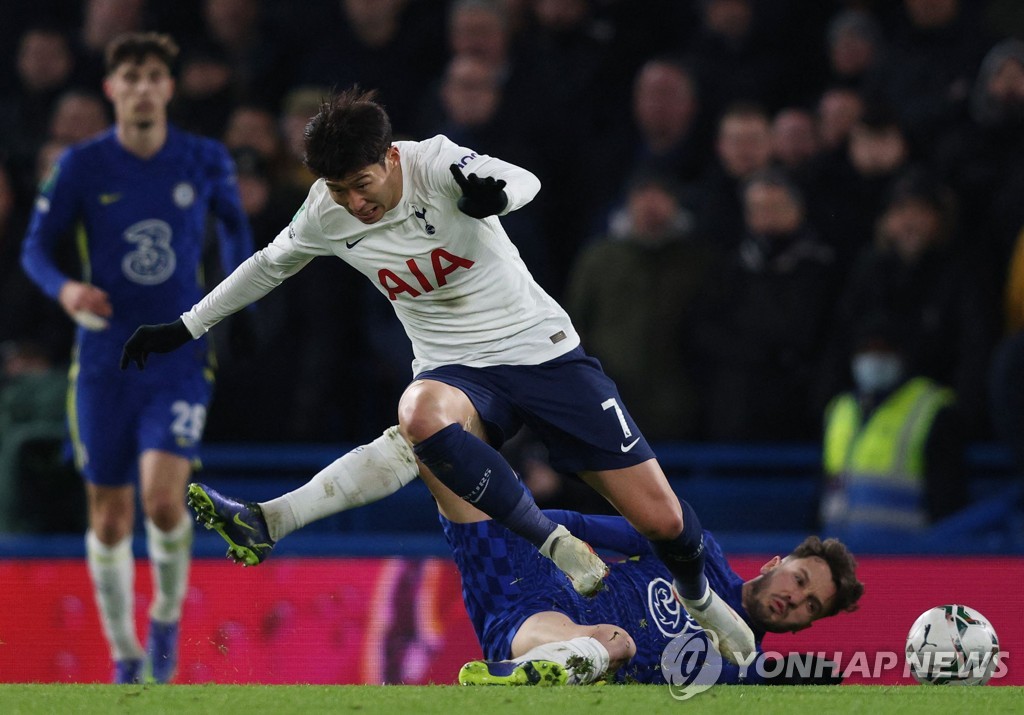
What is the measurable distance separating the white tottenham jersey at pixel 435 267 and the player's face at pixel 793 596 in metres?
1.28

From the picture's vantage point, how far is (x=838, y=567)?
21.1 ft

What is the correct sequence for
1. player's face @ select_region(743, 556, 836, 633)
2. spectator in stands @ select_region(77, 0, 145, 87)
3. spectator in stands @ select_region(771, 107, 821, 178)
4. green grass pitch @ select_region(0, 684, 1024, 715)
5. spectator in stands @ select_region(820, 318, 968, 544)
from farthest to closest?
spectator in stands @ select_region(77, 0, 145, 87) < spectator in stands @ select_region(771, 107, 821, 178) < spectator in stands @ select_region(820, 318, 968, 544) < player's face @ select_region(743, 556, 836, 633) < green grass pitch @ select_region(0, 684, 1024, 715)

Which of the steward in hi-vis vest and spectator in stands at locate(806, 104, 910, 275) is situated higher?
spectator in stands at locate(806, 104, 910, 275)

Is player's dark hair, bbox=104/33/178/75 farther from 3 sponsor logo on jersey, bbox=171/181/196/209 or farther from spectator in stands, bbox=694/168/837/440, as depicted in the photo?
spectator in stands, bbox=694/168/837/440

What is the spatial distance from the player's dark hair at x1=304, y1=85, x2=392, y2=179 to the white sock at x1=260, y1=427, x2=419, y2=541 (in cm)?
118

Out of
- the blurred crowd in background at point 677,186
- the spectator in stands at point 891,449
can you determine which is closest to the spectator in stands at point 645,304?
the blurred crowd in background at point 677,186

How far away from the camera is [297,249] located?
5.69m

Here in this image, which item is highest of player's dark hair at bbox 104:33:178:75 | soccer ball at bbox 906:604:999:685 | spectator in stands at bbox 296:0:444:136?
spectator in stands at bbox 296:0:444:136

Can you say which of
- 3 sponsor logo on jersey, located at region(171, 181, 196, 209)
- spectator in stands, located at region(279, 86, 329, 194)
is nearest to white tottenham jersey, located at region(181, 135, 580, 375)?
3 sponsor logo on jersey, located at region(171, 181, 196, 209)

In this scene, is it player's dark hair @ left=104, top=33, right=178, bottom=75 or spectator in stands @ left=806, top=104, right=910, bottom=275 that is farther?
spectator in stands @ left=806, top=104, right=910, bottom=275

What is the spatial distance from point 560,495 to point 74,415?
277 cm

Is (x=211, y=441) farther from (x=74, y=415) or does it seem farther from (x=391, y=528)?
(x=74, y=415)

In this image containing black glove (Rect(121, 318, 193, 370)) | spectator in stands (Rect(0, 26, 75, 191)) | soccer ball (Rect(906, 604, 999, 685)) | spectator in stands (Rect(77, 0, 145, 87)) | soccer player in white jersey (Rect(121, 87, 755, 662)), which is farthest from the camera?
spectator in stands (Rect(77, 0, 145, 87))

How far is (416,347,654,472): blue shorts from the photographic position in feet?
18.8
